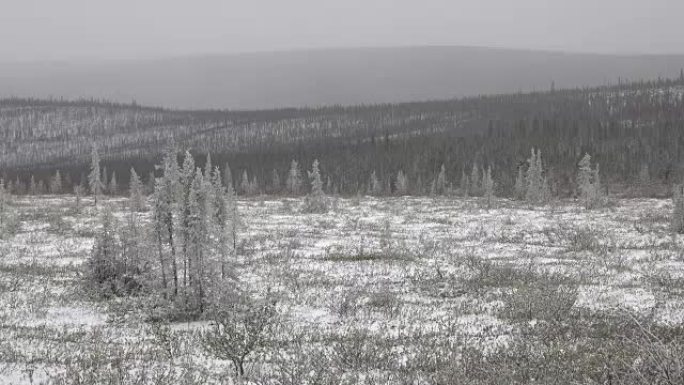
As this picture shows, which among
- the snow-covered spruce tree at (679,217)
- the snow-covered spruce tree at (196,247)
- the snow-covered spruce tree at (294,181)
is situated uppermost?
the snow-covered spruce tree at (196,247)

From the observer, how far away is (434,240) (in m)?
30.3

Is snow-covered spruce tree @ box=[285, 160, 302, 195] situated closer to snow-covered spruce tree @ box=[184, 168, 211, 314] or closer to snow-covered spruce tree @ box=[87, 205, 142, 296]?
snow-covered spruce tree @ box=[87, 205, 142, 296]

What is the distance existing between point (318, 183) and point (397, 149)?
106 m

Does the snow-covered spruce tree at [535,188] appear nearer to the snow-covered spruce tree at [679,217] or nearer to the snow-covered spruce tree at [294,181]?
the snow-covered spruce tree at [679,217]

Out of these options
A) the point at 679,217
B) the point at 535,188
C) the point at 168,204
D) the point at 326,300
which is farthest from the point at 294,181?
the point at 168,204

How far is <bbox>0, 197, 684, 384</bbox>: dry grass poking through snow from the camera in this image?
332 inches

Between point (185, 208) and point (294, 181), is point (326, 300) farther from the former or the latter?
point (294, 181)

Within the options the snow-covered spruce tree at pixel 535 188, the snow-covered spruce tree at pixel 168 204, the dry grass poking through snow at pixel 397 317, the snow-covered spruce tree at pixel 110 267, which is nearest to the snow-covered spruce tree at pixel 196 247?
the snow-covered spruce tree at pixel 168 204

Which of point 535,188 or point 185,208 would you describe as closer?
point 185,208

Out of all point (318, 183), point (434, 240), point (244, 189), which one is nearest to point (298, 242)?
point (434, 240)

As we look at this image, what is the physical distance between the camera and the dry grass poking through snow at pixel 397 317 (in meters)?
8.44

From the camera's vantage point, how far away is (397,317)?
13367 mm

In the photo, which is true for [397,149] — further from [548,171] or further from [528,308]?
[528,308]

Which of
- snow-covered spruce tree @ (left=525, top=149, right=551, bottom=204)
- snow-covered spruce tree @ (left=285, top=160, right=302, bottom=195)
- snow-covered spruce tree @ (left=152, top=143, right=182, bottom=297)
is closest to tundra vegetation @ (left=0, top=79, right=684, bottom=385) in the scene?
snow-covered spruce tree @ (left=152, top=143, right=182, bottom=297)
